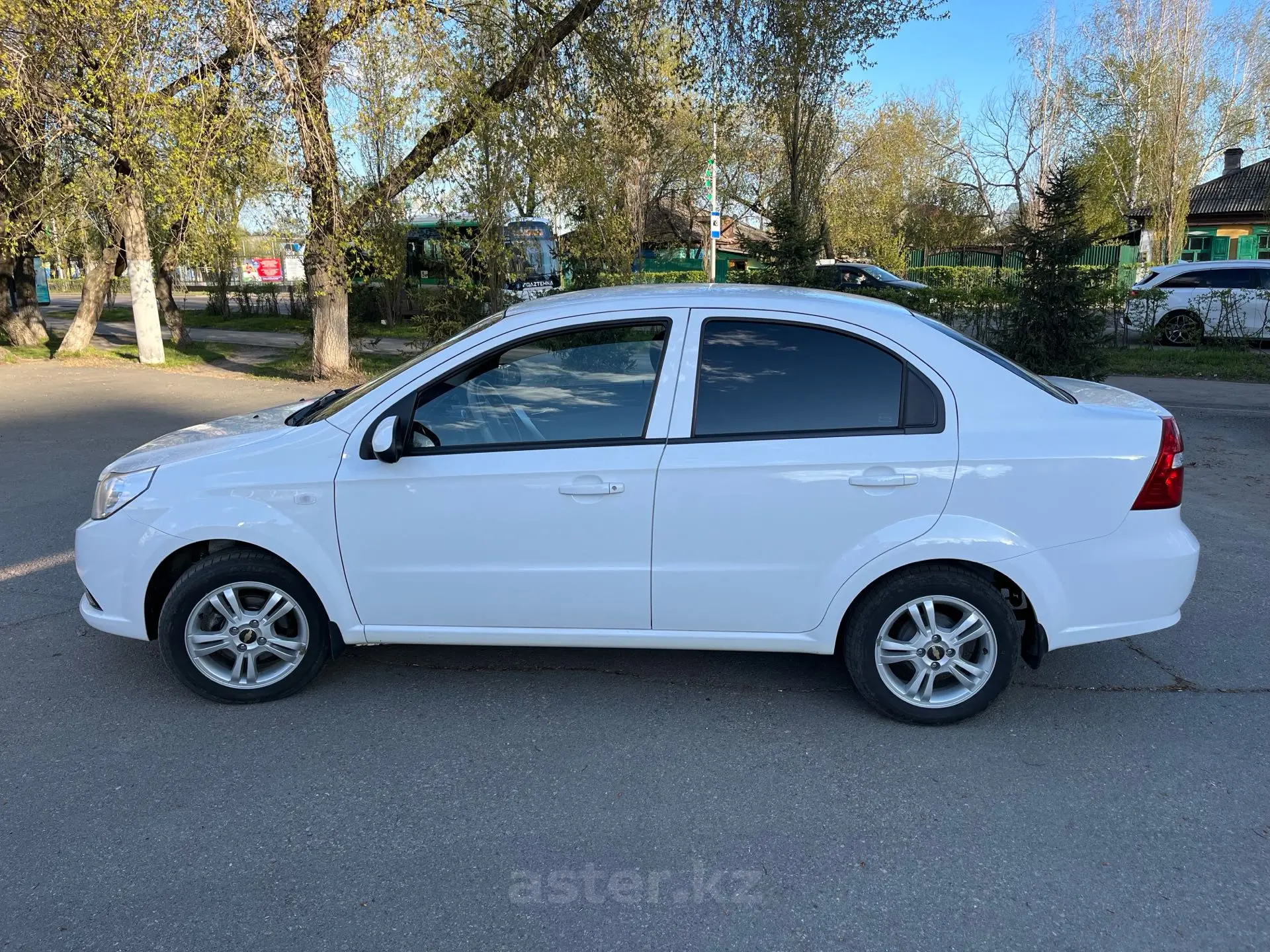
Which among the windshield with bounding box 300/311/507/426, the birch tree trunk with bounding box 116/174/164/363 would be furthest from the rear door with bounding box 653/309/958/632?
the birch tree trunk with bounding box 116/174/164/363

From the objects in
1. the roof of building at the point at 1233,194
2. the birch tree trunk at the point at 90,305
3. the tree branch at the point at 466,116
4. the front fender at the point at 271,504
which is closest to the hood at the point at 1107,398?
the front fender at the point at 271,504

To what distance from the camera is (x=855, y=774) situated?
132 inches

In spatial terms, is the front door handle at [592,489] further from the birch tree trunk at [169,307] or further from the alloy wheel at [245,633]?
the birch tree trunk at [169,307]

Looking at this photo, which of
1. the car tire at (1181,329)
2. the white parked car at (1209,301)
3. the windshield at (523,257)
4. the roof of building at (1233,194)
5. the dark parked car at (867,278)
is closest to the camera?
the windshield at (523,257)

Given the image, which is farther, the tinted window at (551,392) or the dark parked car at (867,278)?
the dark parked car at (867,278)

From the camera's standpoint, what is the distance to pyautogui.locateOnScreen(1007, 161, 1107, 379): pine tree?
1066 centimetres

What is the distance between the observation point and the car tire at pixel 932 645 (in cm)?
354

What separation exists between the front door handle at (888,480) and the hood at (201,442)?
8.13 ft

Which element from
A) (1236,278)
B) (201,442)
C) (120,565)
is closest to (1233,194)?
(1236,278)

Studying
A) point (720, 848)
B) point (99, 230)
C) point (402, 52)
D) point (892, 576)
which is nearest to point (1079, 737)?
point (892, 576)

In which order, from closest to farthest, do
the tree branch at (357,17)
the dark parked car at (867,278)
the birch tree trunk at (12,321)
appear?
the tree branch at (357,17) < the birch tree trunk at (12,321) < the dark parked car at (867,278)

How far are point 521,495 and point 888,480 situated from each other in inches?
56.2

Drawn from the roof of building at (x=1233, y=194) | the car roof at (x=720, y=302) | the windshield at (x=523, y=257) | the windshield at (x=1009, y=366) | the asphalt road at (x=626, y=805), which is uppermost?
the roof of building at (x=1233, y=194)

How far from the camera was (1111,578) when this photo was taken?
3.53 metres
